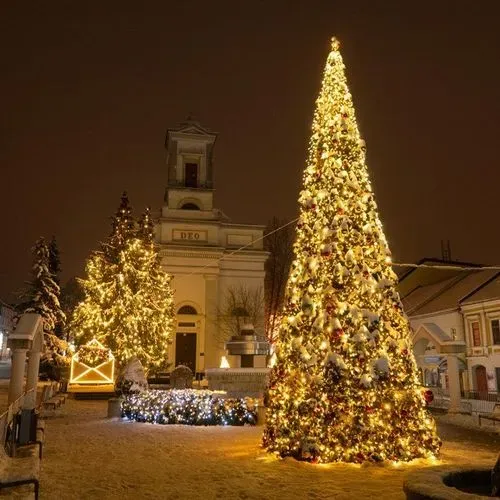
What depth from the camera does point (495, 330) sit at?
30.6m

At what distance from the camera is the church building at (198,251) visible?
Answer: 120 feet

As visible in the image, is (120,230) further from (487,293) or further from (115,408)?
(487,293)

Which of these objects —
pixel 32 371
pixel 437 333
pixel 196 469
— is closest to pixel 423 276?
pixel 437 333

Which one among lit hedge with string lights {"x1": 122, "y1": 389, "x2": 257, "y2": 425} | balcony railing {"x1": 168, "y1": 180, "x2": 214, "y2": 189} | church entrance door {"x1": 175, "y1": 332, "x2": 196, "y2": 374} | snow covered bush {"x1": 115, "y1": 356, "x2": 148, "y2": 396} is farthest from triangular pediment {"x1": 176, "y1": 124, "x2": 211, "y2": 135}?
lit hedge with string lights {"x1": 122, "y1": 389, "x2": 257, "y2": 425}

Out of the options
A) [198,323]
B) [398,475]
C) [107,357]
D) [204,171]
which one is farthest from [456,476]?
[204,171]

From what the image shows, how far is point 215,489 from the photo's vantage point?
24.0ft

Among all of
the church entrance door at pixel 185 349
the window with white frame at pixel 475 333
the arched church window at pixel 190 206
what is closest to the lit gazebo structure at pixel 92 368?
the church entrance door at pixel 185 349

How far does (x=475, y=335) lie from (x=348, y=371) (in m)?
26.6

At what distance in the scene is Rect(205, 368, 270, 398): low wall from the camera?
2083 centimetres

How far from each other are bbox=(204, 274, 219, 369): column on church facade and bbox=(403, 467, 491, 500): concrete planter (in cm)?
3057

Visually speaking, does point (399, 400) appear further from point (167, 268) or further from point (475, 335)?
point (167, 268)

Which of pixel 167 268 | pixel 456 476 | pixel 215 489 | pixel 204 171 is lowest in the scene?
pixel 215 489

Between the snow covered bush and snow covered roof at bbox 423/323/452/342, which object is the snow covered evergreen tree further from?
snow covered roof at bbox 423/323/452/342

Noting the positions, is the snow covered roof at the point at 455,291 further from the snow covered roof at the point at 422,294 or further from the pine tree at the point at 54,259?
the pine tree at the point at 54,259
